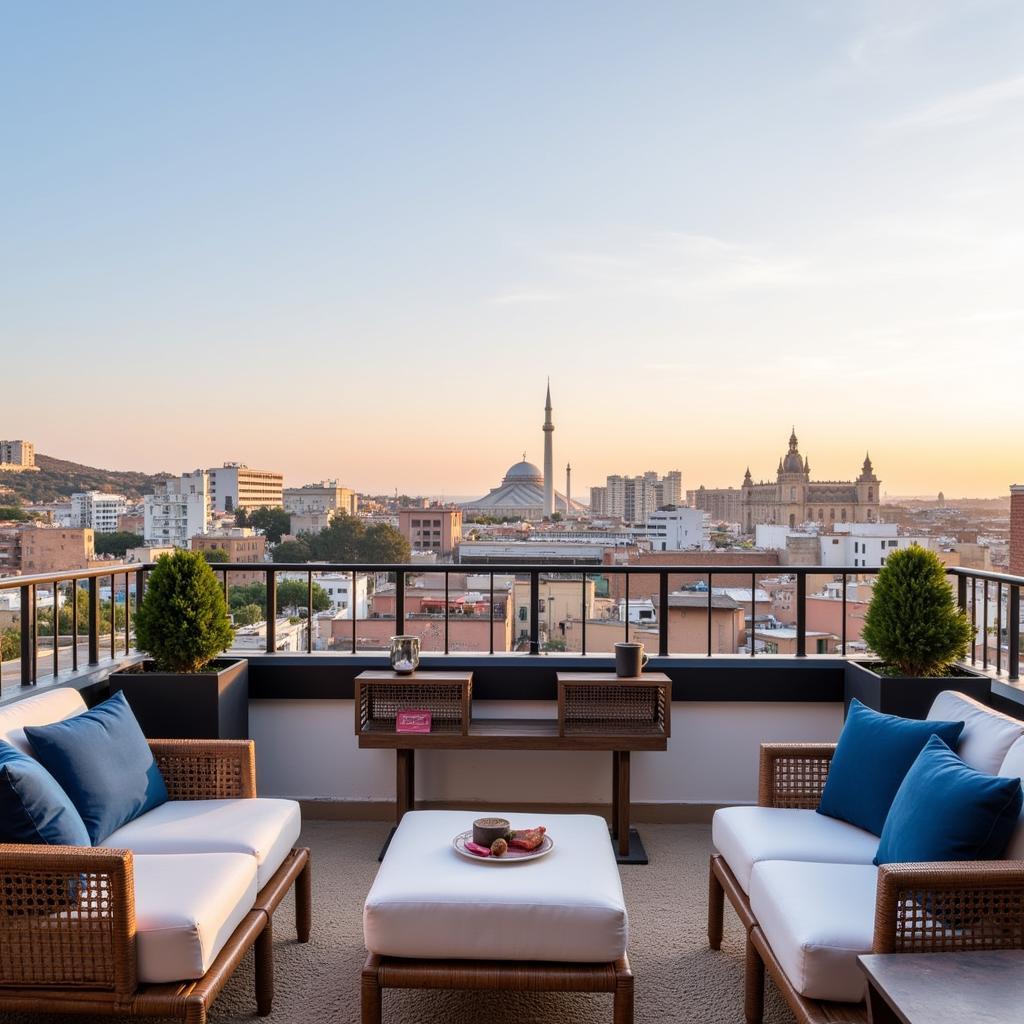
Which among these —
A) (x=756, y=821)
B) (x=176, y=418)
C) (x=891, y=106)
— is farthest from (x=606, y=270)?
(x=176, y=418)

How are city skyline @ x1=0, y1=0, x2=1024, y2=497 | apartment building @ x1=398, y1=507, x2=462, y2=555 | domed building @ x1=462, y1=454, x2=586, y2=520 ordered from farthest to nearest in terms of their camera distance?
domed building @ x1=462, y1=454, x2=586, y2=520, apartment building @ x1=398, y1=507, x2=462, y2=555, city skyline @ x1=0, y1=0, x2=1024, y2=497

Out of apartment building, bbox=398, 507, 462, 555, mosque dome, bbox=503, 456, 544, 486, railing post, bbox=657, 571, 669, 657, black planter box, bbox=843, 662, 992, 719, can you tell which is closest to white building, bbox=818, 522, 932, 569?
black planter box, bbox=843, 662, 992, 719

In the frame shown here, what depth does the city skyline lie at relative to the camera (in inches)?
212

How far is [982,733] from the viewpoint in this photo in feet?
7.13

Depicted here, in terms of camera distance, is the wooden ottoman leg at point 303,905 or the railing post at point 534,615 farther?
the railing post at point 534,615

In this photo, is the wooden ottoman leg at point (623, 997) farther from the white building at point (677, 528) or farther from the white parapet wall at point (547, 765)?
the white building at point (677, 528)

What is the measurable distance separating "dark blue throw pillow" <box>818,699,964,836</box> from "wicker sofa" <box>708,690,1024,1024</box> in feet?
0.16

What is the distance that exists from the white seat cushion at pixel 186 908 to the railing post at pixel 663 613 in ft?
7.53

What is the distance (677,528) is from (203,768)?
96.4 feet

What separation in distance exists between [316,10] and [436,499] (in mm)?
27600

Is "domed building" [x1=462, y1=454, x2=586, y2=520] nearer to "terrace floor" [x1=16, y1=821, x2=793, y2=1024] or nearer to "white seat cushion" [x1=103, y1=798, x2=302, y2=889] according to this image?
"terrace floor" [x1=16, y1=821, x2=793, y2=1024]

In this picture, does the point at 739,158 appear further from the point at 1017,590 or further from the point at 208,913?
the point at 208,913

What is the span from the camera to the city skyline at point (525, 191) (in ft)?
17.7

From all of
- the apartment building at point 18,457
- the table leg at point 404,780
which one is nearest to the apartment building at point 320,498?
the apartment building at point 18,457
